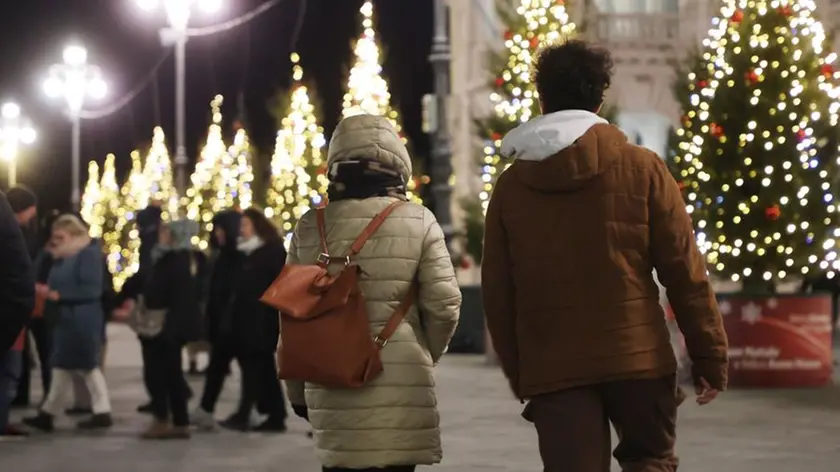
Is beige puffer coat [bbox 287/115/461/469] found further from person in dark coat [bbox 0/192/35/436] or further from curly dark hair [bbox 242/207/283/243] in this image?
curly dark hair [bbox 242/207/283/243]

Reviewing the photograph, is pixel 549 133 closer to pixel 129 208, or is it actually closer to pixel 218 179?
pixel 218 179

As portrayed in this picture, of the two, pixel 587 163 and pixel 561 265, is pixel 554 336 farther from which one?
pixel 587 163

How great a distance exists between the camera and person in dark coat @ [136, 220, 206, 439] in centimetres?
1278

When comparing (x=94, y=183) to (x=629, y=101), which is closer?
(x=629, y=101)

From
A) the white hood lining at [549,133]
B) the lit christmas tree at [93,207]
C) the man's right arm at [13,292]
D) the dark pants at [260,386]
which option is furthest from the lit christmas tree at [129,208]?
the white hood lining at [549,133]

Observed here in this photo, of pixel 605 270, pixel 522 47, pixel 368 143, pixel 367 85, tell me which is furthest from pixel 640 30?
pixel 605 270

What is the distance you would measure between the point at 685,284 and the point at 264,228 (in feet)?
26.7

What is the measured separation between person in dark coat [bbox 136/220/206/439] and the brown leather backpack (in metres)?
6.92

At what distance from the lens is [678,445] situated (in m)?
12.0

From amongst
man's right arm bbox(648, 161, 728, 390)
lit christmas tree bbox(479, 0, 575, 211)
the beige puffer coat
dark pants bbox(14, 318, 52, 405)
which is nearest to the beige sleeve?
the beige puffer coat

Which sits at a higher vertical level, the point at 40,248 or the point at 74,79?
the point at 74,79

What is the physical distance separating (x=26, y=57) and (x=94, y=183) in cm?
3422

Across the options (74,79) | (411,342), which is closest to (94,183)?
(74,79)

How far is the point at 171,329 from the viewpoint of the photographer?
12.8m
